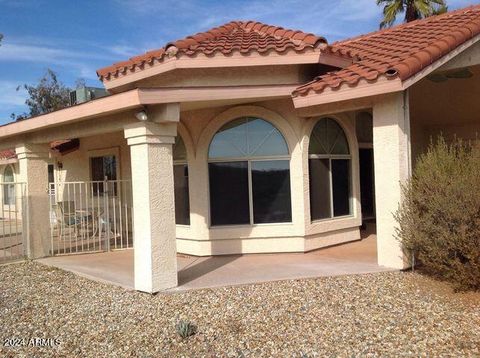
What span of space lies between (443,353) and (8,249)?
1140 centimetres

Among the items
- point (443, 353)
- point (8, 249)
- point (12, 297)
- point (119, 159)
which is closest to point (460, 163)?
point (443, 353)

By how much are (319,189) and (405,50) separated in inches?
134

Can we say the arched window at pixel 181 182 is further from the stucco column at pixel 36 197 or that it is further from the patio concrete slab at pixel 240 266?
the stucco column at pixel 36 197

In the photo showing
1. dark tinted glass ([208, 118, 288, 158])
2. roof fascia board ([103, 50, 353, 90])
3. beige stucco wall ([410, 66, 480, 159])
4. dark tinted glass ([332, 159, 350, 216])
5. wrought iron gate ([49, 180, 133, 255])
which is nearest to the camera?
roof fascia board ([103, 50, 353, 90])

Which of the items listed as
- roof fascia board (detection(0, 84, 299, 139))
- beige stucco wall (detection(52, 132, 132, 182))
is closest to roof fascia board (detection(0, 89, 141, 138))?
roof fascia board (detection(0, 84, 299, 139))

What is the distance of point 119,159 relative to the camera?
14297mm

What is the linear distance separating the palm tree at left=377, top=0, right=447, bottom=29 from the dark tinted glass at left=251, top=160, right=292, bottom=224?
64.1 ft

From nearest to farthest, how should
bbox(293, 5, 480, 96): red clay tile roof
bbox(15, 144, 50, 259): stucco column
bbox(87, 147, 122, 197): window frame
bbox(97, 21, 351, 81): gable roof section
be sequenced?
bbox(293, 5, 480, 96): red clay tile roof < bbox(97, 21, 351, 81): gable roof section < bbox(15, 144, 50, 259): stucco column < bbox(87, 147, 122, 197): window frame

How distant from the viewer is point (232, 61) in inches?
316

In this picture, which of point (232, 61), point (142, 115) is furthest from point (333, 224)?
point (142, 115)

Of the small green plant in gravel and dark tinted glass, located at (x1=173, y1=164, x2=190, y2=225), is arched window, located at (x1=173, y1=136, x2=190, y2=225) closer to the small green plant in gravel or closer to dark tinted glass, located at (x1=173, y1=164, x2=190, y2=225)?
dark tinted glass, located at (x1=173, y1=164, x2=190, y2=225)

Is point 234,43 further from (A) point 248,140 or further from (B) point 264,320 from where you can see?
(B) point 264,320

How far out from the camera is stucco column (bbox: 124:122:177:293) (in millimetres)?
7086

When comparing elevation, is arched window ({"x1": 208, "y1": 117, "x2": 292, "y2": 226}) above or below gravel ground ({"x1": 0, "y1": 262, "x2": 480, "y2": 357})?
above
